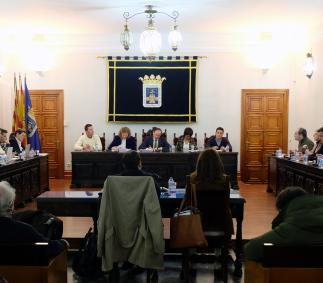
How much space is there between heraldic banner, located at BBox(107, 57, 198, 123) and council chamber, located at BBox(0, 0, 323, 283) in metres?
0.02

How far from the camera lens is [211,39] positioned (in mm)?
10008

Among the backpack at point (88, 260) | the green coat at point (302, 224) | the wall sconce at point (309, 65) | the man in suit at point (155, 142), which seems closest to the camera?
the green coat at point (302, 224)

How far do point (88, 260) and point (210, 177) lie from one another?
129 centimetres

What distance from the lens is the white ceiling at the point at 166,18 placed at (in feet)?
23.7

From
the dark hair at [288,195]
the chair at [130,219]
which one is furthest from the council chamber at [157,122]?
the dark hair at [288,195]

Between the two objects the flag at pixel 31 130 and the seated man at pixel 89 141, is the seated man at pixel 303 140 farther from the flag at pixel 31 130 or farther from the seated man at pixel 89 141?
the flag at pixel 31 130

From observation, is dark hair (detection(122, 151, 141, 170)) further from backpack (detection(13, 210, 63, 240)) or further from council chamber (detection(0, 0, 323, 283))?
backpack (detection(13, 210, 63, 240))

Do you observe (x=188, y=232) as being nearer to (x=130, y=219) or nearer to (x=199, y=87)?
(x=130, y=219)

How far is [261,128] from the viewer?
403 inches

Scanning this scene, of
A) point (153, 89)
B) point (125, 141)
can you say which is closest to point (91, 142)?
point (125, 141)

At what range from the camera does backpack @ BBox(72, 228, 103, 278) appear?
3.75m

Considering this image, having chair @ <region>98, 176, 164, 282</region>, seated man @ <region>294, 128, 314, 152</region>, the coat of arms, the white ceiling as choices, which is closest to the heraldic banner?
the coat of arms

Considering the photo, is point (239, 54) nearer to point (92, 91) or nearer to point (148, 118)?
point (148, 118)

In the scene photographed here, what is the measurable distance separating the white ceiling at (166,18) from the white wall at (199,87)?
0.73 m
